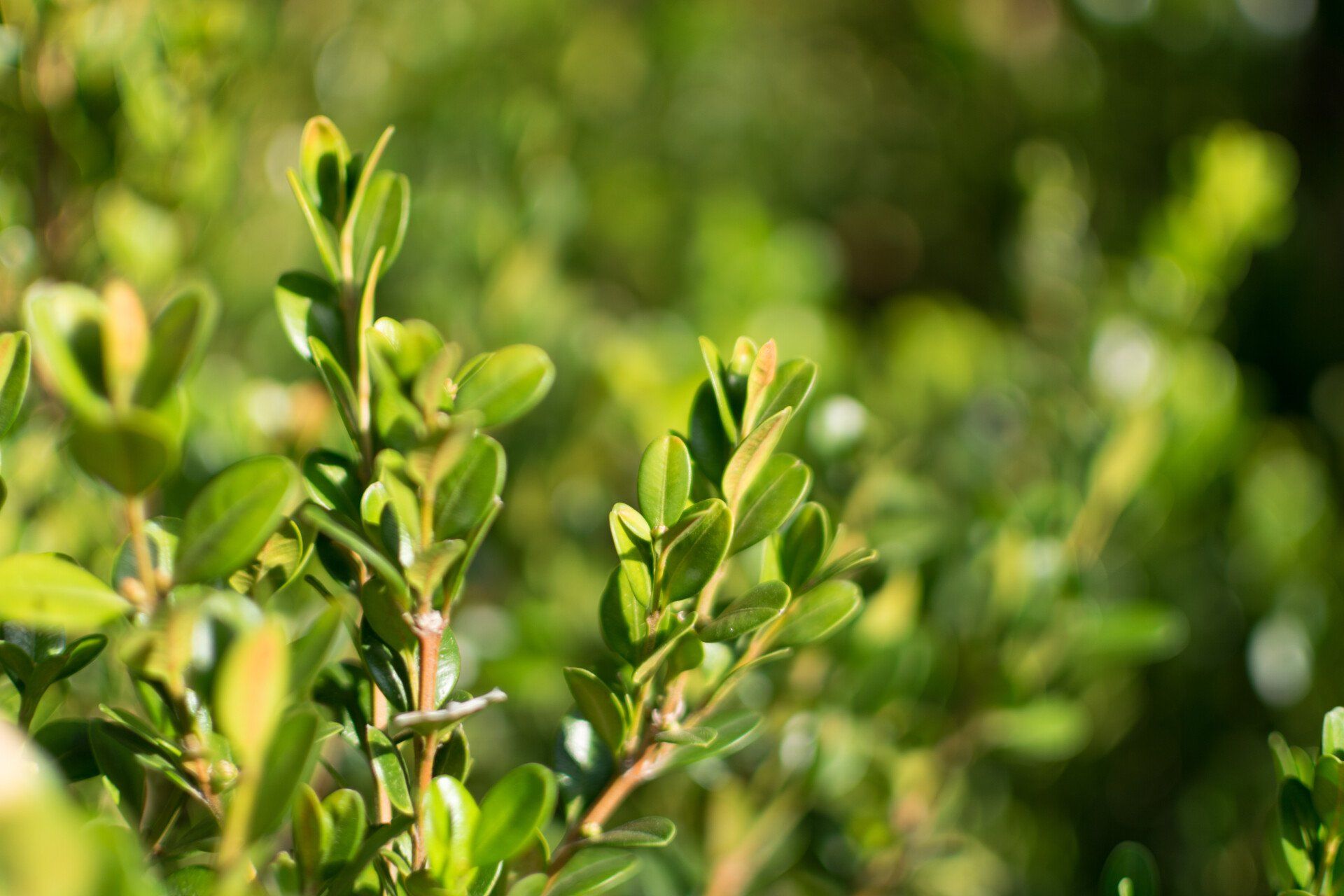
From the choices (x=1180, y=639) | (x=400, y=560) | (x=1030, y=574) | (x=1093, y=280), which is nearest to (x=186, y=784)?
(x=400, y=560)

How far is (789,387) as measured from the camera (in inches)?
17.6

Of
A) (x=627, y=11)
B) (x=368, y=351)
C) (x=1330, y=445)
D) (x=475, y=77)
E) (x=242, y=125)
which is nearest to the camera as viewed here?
(x=368, y=351)

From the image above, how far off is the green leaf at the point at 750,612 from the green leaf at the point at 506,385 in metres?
0.12

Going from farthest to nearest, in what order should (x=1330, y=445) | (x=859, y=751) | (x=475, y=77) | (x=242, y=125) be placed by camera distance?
(x=475, y=77) < (x=1330, y=445) < (x=242, y=125) < (x=859, y=751)

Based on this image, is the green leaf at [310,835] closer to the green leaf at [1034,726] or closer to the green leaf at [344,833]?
the green leaf at [344,833]

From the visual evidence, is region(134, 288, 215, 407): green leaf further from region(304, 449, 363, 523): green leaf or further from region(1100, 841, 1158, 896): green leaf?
region(1100, 841, 1158, 896): green leaf

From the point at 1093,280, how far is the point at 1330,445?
42cm

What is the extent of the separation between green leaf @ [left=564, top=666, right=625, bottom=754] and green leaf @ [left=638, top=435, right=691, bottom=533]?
0.25 ft

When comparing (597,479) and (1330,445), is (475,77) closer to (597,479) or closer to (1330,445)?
(597,479)

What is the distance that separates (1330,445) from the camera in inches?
49.0

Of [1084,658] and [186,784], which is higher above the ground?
[186,784]

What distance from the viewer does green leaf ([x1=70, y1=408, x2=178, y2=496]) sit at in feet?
0.99

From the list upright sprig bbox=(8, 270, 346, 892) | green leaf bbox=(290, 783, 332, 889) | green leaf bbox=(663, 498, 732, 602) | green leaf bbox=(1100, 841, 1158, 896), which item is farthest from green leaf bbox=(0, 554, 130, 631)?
green leaf bbox=(1100, 841, 1158, 896)

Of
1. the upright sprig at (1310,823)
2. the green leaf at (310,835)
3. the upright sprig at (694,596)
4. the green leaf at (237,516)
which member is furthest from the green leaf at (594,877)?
the upright sprig at (1310,823)
